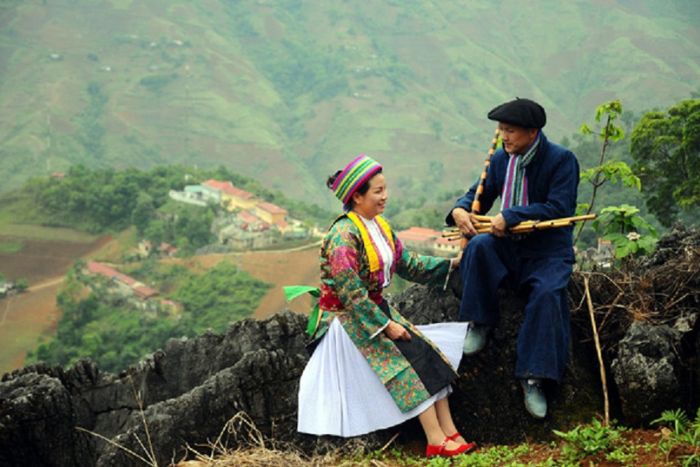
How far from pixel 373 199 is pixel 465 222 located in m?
0.62

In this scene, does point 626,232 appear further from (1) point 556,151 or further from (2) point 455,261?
(2) point 455,261

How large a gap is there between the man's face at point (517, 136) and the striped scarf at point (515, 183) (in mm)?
66

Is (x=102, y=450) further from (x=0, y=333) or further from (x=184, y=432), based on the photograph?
(x=0, y=333)

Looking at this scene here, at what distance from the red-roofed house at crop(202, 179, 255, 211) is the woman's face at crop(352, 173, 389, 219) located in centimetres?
7584

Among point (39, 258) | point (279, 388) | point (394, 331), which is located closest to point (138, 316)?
point (39, 258)

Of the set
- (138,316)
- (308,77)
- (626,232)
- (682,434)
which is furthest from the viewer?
(308,77)

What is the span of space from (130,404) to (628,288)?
292 centimetres

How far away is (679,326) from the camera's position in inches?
173

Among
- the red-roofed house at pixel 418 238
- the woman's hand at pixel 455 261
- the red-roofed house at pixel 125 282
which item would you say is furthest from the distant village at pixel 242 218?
the woman's hand at pixel 455 261

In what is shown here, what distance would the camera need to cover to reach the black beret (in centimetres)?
442

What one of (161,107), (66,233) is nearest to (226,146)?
(161,107)

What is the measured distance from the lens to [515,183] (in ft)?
15.4

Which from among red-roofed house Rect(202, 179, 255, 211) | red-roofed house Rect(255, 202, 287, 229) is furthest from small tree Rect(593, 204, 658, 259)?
red-roofed house Rect(202, 179, 255, 211)

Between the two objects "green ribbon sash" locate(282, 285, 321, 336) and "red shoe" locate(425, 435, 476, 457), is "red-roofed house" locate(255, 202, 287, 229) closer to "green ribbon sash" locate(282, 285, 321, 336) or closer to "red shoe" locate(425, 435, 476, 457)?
"green ribbon sash" locate(282, 285, 321, 336)
